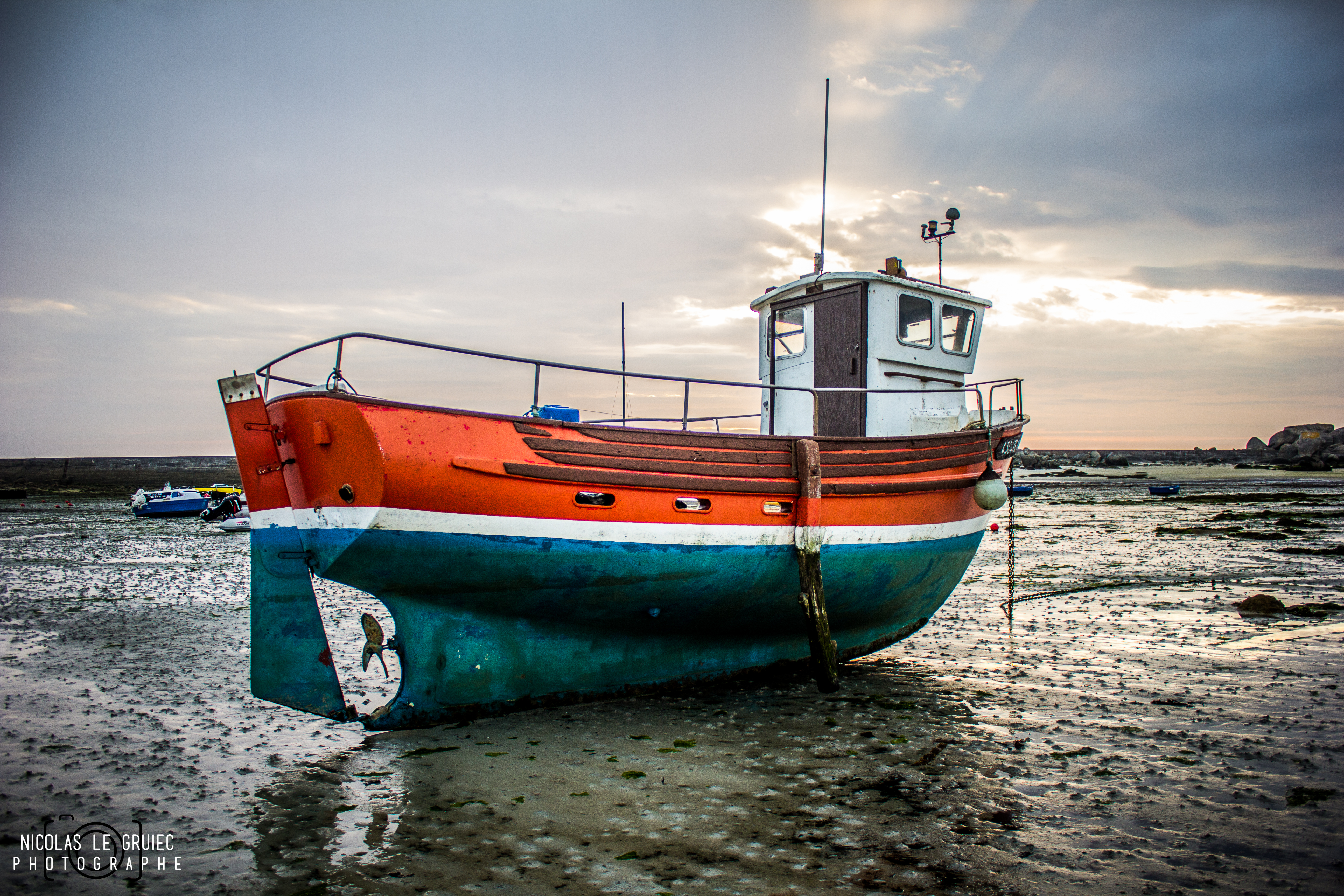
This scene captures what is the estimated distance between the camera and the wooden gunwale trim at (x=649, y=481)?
5.21 meters

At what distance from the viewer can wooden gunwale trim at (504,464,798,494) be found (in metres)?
5.21

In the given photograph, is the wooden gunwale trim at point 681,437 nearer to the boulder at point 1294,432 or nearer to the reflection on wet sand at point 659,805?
the reflection on wet sand at point 659,805

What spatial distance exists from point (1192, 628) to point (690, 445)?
6.44 meters

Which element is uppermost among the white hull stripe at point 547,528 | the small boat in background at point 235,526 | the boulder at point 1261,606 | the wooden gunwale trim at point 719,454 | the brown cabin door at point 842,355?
the brown cabin door at point 842,355

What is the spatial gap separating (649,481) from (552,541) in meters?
0.89

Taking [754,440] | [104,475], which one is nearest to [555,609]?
[754,440]

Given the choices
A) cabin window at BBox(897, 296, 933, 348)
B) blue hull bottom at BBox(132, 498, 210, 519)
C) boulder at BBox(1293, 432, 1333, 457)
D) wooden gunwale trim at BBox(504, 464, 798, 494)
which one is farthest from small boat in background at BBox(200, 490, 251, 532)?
boulder at BBox(1293, 432, 1333, 457)

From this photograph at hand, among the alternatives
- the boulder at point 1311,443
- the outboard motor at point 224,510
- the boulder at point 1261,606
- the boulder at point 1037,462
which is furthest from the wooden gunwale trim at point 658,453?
the boulder at point 1311,443

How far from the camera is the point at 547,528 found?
526cm

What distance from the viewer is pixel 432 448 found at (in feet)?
16.3

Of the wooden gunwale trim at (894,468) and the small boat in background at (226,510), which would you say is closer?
the wooden gunwale trim at (894,468)

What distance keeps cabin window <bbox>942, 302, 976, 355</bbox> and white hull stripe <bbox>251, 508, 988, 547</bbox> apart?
→ 3.47 metres

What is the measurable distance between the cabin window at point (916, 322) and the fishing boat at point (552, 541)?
172cm

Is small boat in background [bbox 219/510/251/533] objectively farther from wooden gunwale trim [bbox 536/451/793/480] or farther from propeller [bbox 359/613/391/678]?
wooden gunwale trim [bbox 536/451/793/480]
